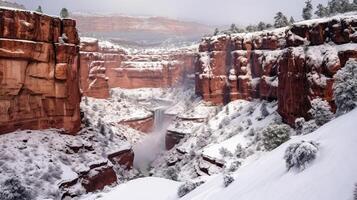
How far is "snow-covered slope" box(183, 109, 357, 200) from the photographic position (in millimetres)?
9359

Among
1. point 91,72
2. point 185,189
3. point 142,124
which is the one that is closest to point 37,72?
point 185,189

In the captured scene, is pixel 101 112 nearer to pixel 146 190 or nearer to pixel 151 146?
pixel 151 146

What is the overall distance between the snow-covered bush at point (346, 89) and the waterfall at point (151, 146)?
4387cm

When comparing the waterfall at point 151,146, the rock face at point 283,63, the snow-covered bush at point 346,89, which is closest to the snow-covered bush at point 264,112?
the rock face at point 283,63

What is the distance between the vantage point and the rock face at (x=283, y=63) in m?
38.8

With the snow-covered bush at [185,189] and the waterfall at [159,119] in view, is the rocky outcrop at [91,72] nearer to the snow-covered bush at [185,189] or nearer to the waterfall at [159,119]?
the waterfall at [159,119]

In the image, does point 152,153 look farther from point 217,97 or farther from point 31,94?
point 31,94

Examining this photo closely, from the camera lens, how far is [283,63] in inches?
1890

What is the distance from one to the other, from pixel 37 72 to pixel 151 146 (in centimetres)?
4421

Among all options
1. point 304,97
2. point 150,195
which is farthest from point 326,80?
point 150,195

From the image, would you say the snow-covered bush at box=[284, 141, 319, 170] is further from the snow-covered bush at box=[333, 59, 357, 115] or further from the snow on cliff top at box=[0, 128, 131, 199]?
the snow on cliff top at box=[0, 128, 131, 199]

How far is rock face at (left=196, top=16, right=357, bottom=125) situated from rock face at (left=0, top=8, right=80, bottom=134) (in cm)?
2310

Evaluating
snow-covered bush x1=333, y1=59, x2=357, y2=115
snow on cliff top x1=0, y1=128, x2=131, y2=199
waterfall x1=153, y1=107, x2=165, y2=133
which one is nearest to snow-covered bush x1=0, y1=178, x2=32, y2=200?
snow on cliff top x1=0, y1=128, x2=131, y2=199

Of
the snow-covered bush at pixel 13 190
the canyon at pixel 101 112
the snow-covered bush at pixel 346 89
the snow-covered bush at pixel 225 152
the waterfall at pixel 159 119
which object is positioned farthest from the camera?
the waterfall at pixel 159 119
